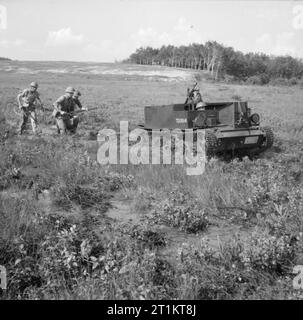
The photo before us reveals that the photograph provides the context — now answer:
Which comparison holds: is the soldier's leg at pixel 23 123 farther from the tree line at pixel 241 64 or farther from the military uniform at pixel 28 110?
the tree line at pixel 241 64

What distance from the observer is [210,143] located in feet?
30.6

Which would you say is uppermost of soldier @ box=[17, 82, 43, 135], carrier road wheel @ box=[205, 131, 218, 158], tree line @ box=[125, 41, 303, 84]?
tree line @ box=[125, 41, 303, 84]

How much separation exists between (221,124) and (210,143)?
62.1 inches

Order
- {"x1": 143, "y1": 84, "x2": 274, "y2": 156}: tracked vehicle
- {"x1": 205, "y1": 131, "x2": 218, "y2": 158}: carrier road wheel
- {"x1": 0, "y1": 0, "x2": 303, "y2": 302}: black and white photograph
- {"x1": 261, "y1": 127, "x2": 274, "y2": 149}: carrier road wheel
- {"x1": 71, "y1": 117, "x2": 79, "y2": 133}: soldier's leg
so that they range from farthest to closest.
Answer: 1. {"x1": 71, "y1": 117, "x2": 79, "y2": 133}: soldier's leg
2. {"x1": 261, "y1": 127, "x2": 274, "y2": 149}: carrier road wheel
3. {"x1": 143, "y1": 84, "x2": 274, "y2": 156}: tracked vehicle
4. {"x1": 205, "y1": 131, "x2": 218, "y2": 158}: carrier road wheel
5. {"x1": 0, "y1": 0, "x2": 303, "y2": 302}: black and white photograph

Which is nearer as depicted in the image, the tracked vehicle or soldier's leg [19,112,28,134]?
the tracked vehicle

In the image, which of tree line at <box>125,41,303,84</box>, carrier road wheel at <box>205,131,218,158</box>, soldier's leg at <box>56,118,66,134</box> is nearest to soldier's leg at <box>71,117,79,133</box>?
soldier's leg at <box>56,118,66,134</box>

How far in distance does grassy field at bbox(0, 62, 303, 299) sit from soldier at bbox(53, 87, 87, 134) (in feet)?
11.2

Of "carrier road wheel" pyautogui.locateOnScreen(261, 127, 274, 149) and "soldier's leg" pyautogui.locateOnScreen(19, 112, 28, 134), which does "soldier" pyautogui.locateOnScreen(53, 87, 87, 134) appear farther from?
"carrier road wheel" pyautogui.locateOnScreen(261, 127, 274, 149)

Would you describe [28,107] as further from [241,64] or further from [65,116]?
[241,64]

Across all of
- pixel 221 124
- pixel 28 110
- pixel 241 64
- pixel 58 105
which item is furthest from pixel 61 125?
pixel 241 64

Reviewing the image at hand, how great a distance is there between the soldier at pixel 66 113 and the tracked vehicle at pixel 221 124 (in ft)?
9.14

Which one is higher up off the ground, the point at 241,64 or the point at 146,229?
the point at 241,64

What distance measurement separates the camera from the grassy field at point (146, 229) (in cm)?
454

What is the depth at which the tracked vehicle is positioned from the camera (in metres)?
9.79
